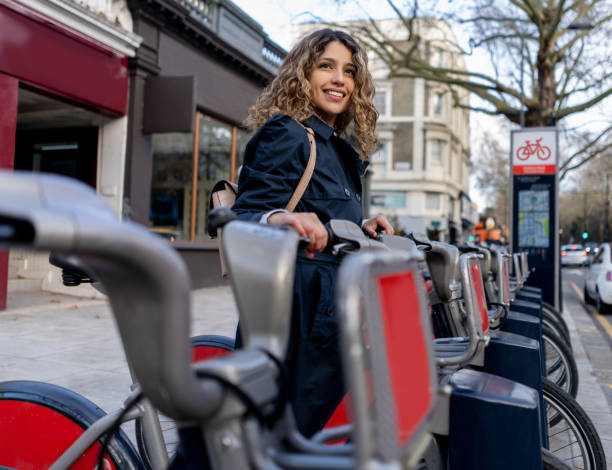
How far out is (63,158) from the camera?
36.0ft

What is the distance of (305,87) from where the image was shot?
77.6 inches

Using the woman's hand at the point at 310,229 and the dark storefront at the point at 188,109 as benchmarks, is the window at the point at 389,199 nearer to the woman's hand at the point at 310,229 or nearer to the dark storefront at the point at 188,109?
the dark storefront at the point at 188,109

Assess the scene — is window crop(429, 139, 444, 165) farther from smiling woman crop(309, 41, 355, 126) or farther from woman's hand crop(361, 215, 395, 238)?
woman's hand crop(361, 215, 395, 238)

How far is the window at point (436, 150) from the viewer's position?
137 ft

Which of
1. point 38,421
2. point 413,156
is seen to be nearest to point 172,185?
point 38,421

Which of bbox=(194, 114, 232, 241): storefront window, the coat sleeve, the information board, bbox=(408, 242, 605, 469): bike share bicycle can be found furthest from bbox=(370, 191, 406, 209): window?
the coat sleeve

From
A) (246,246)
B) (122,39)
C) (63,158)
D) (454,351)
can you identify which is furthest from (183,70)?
(246,246)

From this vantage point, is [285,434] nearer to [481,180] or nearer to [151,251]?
[151,251]

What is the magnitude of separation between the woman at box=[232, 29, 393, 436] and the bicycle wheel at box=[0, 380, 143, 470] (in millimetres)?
604

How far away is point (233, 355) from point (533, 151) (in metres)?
10.2

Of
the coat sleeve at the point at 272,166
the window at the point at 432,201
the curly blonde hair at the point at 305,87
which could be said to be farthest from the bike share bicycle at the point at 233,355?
the window at the point at 432,201

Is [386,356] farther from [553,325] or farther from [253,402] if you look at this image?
[553,325]

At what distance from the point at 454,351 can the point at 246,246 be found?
1622 millimetres

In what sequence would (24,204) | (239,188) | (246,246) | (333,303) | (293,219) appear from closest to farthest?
1. (24,204)
2. (246,246)
3. (293,219)
4. (333,303)
5. (239,188)
